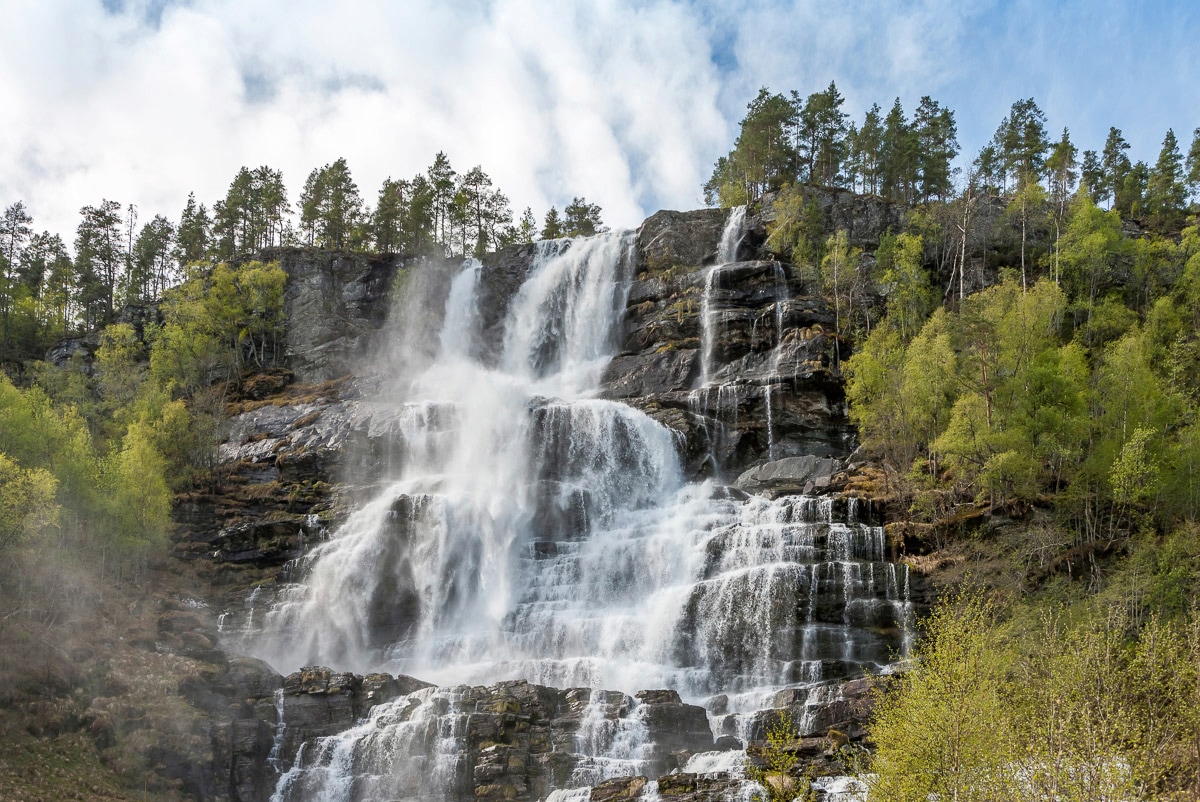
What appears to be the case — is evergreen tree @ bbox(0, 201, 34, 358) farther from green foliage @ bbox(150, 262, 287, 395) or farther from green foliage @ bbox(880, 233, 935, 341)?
green foliage @ bbox(880, 233, 935, 341)

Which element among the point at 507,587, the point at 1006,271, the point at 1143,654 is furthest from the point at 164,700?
the point at 1006,271

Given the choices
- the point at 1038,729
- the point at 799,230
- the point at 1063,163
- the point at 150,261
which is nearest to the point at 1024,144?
the point at 1063,163

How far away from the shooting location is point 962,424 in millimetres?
38719

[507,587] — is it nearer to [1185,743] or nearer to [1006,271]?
[1185,743]

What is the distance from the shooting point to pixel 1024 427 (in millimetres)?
37062

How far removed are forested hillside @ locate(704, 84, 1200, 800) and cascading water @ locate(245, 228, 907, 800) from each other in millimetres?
5274

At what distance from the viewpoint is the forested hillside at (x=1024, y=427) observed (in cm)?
1938

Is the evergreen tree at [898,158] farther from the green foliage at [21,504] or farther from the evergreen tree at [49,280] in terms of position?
the evergreen tree at [49,280]

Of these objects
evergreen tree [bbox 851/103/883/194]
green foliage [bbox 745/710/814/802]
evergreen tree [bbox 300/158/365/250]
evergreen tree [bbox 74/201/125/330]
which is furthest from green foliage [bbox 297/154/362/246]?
green foliage [bbox 745/710/814/802]

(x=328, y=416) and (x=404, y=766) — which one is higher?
(x=328, y=416)

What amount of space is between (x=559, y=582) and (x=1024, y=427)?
23.9 m

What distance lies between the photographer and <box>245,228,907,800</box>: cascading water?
32875 millimetres

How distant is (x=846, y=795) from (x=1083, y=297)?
46048mm

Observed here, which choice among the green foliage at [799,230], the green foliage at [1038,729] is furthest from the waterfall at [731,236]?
the green foliage at [1038,729]
